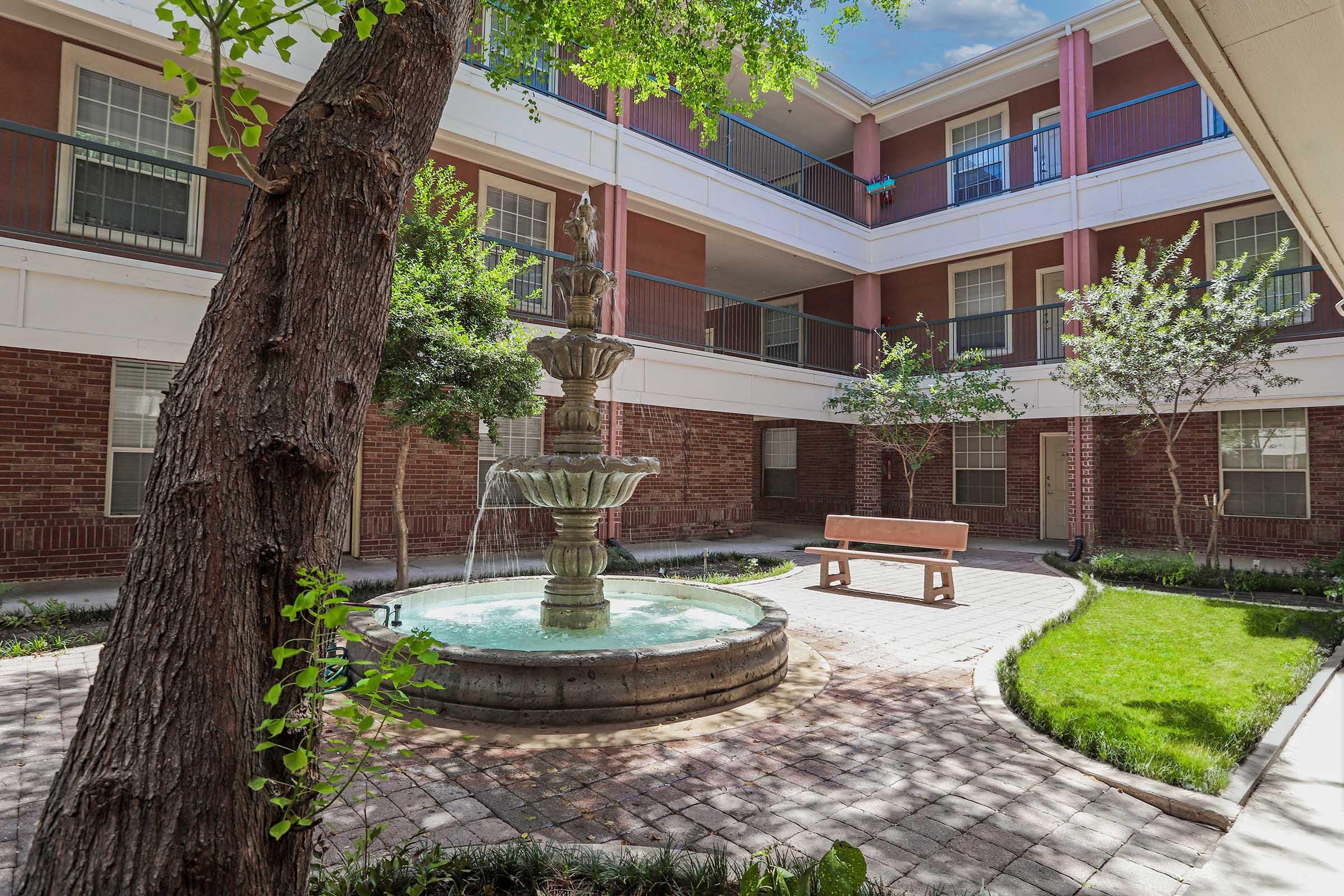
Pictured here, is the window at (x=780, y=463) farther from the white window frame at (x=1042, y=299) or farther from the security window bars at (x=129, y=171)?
the security window bars at (x=129, y=171)

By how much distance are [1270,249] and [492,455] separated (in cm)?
1447

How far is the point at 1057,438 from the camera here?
16156mm

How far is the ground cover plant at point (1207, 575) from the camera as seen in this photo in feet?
30.8

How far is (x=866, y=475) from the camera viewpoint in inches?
646

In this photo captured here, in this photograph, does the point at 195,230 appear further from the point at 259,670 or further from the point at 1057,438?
the point at 1057,438

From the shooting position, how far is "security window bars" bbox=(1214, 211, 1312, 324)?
12695mm

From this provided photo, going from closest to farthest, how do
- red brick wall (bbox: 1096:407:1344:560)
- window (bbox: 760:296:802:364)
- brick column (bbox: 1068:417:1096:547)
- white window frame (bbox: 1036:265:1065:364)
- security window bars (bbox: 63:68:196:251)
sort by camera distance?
security window bars (bbox: 63:68:196:251) < red brick wall (bbox: 1096:407:1344:560) < brick column (bbox: 1068:417:1096:547) < white window frame (bbox: 1036:265:1065:364) < window (bbox: 760:296:802:364)

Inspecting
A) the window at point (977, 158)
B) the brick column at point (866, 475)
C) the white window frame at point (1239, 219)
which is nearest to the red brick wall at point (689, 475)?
the brick column at point (866, 475)

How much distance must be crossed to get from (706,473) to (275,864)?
570 inches

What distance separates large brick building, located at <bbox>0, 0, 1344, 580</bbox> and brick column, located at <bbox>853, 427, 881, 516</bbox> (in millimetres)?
75

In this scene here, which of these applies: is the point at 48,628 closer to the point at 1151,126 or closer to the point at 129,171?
the point at 129,171

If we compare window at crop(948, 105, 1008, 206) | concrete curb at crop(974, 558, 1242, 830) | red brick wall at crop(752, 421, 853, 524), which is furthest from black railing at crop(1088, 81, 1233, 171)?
concrete curb at crop(974, 558, 1242, 830)

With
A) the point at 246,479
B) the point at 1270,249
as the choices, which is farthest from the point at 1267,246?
the point at 246,479

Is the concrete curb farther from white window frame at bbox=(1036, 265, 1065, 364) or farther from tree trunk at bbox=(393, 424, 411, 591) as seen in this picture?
white window frame at bbox=(1036, 265, 1065, 364)
